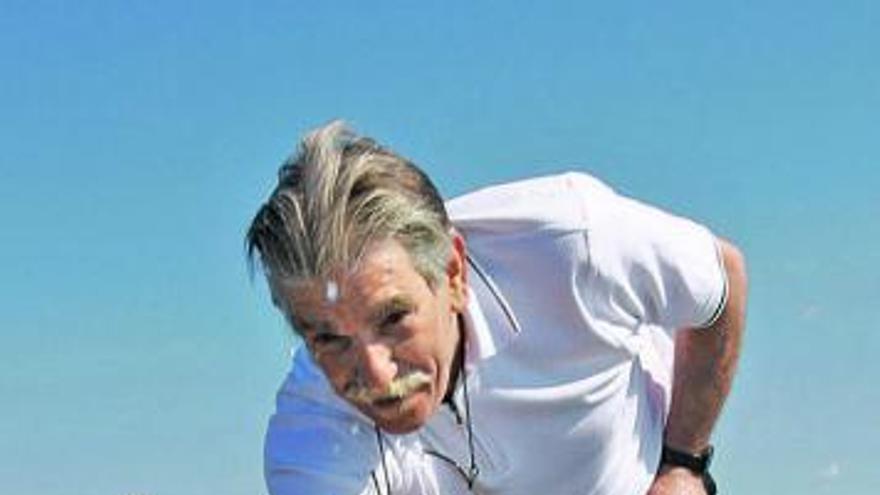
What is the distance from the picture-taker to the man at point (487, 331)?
19.7 feet

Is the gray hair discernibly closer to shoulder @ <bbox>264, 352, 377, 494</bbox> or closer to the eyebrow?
the eyebrow

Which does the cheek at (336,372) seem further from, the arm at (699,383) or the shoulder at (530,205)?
the arm at (699,383)

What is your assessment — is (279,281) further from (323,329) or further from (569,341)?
(569,341)

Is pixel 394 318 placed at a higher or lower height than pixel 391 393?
higher

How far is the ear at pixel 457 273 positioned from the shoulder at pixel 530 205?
0.56ft

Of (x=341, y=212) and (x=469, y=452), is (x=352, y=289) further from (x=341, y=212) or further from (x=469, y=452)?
(x=469, y=452)

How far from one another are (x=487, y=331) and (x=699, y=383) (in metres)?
0.96

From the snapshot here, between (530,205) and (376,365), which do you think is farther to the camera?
(530,205)

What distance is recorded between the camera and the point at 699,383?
7234 millimetres

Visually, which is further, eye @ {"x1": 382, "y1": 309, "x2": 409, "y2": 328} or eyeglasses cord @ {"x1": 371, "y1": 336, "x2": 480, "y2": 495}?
eyeglasses cord @ {"x1": 371, "y1": 336, "x2": 480, "y2": 495}

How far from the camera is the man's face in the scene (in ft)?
19.5

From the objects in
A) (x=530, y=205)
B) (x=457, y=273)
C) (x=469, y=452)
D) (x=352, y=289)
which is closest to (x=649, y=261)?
(x=530, y=205)

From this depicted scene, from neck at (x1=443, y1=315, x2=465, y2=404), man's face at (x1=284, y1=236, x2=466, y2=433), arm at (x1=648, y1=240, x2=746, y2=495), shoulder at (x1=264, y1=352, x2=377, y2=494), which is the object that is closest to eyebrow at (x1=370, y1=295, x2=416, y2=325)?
man's face at (x1=284, y1=236, x2=466, y2=433)

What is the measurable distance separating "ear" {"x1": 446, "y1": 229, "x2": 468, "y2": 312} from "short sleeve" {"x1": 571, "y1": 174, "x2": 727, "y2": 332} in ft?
1.33
